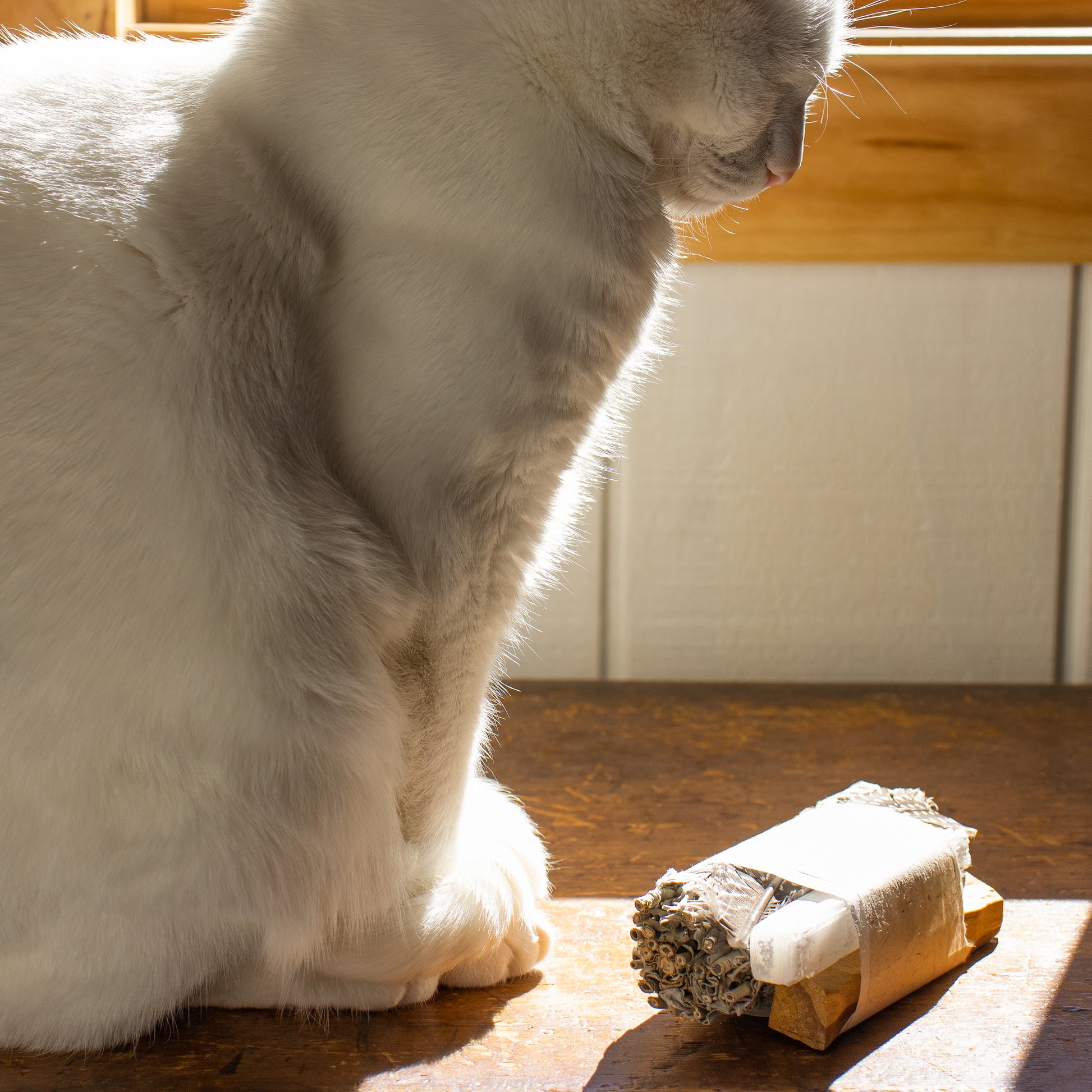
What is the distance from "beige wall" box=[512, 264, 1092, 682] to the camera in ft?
3.29

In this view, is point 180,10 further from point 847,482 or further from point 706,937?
point 706,937

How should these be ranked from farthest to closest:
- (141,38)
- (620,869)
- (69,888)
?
1. (141,38)
2. (620,869)
3. (69,888)

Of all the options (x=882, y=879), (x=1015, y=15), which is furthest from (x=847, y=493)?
(x=882, y=879)

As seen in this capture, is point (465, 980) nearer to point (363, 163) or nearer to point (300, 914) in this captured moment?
point (300, 914)

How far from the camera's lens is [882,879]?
47 cm

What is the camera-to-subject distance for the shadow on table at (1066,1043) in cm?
44

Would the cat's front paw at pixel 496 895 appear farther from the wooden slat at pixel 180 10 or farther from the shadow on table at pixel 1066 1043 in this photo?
the wooden slat at pixel 180 10

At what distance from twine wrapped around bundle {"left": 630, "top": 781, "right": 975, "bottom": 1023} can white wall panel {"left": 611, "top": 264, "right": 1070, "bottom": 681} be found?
578 mm

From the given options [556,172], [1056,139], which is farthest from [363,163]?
[1056,139]

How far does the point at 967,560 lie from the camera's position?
40.4 inches

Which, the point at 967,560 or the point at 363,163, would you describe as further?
the point at 967,560

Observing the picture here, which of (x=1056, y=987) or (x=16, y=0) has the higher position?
(x=16, y=0)

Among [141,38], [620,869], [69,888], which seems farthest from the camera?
[141,38]

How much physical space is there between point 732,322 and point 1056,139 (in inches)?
11.4
